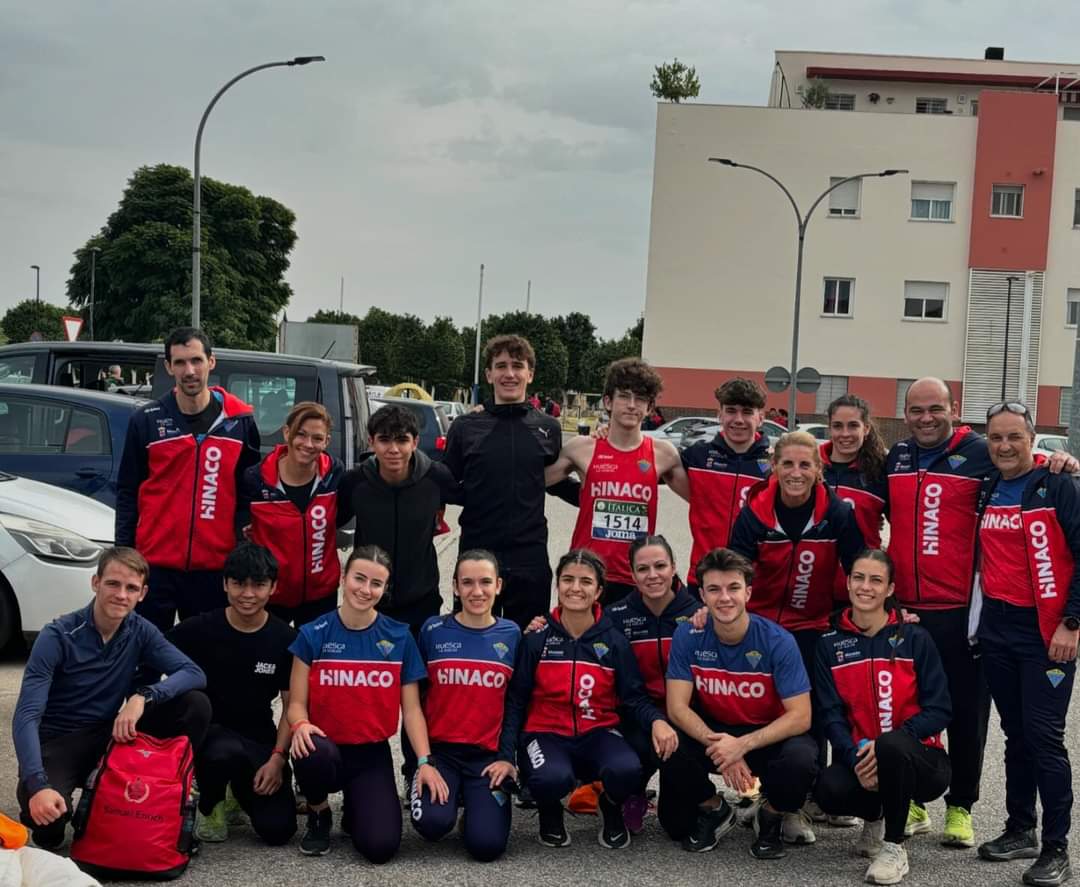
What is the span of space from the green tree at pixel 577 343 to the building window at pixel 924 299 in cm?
3955

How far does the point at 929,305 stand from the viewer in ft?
149

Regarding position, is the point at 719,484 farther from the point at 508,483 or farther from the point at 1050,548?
the point at 1050,548

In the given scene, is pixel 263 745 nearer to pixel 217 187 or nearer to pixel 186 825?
pixel 186 825

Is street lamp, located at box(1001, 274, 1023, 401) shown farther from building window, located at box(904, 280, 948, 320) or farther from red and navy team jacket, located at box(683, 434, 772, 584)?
red and navy team jacket, located at box(683, 434, 772, 584)

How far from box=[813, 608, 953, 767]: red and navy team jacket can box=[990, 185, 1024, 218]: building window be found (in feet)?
142

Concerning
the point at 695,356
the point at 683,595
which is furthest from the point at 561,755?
the point at 695,356

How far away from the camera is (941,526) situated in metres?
5.51

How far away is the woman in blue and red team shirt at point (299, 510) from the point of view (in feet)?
18.9

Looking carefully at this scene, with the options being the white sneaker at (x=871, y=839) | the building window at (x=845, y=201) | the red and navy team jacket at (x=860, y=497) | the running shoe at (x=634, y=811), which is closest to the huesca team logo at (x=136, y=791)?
the running shoe at (x=634, y=811)

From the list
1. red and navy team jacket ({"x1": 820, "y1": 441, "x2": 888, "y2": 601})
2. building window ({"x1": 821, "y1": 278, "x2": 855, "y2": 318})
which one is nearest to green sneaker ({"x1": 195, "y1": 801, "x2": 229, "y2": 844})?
red and navy team jacket ({"x1": 820, "y1": 441, "x2": 888, "y2": 601})

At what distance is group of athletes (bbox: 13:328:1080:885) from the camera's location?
5094 millimetres

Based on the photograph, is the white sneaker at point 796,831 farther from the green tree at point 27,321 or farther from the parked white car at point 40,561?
the green tree at point 27,321

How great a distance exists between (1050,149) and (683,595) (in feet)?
145

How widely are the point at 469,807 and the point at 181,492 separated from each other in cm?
202
